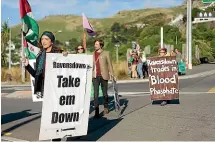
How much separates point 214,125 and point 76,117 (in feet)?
11.2

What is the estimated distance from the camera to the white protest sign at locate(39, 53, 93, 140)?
6.24 meters

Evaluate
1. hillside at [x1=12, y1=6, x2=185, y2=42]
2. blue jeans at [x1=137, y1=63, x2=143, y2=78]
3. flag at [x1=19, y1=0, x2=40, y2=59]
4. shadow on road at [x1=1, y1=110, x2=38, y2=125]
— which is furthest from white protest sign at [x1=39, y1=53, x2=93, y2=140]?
hillside at [x1=12, y1=6, x2=185, y2=42]

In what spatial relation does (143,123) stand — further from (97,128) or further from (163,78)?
(163,78)

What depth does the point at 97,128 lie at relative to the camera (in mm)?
8719

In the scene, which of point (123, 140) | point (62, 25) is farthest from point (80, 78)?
point (62, 25)

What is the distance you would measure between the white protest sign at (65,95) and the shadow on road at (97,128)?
37.3 inches

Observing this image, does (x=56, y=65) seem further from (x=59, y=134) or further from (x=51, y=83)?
(x=59, y=134)

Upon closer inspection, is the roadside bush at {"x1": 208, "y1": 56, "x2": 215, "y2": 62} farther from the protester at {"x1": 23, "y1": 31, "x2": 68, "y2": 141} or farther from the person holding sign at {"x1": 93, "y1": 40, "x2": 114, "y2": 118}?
the protester at {"x1": 23, "y1": 31, "x2": 68, "y2": 141}

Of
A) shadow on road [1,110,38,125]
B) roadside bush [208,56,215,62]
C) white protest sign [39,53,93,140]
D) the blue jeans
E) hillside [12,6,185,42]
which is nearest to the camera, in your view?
white protest sign [39,53,93,140]

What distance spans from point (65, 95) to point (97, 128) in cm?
241

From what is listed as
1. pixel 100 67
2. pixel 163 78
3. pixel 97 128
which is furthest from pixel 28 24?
pixel 163 78

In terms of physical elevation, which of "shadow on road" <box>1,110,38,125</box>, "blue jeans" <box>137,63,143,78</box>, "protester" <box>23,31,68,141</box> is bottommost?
"shadow on road" <box>1,110,38,125</box>

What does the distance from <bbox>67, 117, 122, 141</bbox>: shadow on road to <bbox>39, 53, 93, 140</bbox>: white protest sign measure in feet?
3.11

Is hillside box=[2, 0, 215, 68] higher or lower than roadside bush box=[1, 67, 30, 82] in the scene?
higher
